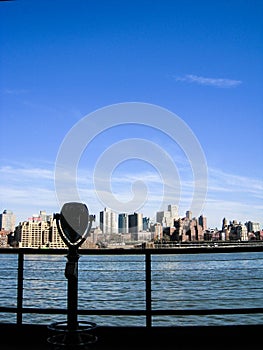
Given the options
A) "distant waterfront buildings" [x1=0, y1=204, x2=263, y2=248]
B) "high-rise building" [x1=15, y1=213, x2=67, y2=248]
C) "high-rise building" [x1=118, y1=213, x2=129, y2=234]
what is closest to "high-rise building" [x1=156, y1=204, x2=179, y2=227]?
"distant waterfront buildings" [x1=0, y1=204, x2=263, y2=248]

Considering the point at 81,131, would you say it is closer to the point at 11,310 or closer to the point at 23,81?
the point at 11,310

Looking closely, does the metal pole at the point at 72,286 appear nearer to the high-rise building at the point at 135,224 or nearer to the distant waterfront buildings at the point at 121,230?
the distant waterfront buildings at the point at 121,230

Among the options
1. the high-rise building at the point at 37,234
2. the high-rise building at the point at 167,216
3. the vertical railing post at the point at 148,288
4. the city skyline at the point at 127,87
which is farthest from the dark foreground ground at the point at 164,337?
the high-rise building at the point at 167,216

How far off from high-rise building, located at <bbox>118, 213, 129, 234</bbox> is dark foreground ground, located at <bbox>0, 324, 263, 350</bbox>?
66 centimetres

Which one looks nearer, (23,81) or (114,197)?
(114,197)

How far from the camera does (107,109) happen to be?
2.87 meters

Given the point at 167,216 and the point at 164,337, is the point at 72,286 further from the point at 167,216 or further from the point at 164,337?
the point at 167,216

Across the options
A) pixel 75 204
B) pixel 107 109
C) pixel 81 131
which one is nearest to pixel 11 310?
pixel 75 204

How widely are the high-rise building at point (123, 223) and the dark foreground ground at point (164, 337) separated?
665 mm

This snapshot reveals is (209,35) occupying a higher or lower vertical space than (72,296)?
higher

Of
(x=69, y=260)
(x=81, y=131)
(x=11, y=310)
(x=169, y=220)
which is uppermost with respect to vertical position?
(x=81, y=131)

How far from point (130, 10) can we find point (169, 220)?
444 centimetres

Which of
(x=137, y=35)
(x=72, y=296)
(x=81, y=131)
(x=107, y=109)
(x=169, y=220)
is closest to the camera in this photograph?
(x=72, y=296)

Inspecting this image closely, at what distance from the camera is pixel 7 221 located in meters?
3.77
